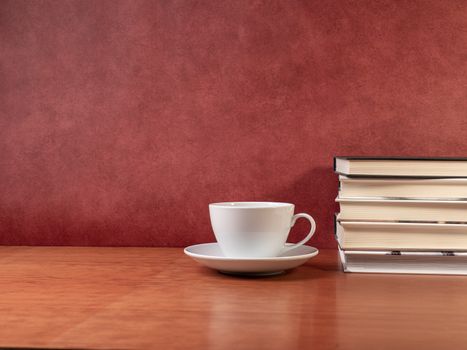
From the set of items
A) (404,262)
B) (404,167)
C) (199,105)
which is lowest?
(404,262)

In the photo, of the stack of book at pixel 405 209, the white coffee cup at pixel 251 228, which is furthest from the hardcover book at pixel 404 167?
the white coffee cup at pixel 251 228

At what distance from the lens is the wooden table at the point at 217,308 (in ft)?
1.77

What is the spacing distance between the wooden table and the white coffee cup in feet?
0.16

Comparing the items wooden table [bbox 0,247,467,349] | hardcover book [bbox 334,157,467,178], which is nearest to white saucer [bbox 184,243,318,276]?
wooden table [bbox 0,247,467,349]

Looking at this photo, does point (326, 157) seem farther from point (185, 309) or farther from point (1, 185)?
point (1, 185)

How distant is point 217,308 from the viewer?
2.19 feet

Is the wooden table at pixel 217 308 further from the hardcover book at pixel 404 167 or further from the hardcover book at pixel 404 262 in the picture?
the hardcover book at pixel 404 167

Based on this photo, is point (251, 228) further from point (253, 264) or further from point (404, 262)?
point (404, 262)

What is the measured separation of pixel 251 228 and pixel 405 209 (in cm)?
25

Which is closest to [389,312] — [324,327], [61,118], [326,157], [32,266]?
[324,327]

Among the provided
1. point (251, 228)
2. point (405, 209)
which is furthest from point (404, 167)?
point (251, 228)

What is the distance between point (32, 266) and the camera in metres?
0.95

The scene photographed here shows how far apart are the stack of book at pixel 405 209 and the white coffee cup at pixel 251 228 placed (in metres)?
0.10

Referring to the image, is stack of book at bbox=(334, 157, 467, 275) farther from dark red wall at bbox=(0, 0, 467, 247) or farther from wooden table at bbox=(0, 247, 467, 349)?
dark red wall at bbox=(0, 0, 467, 247)
